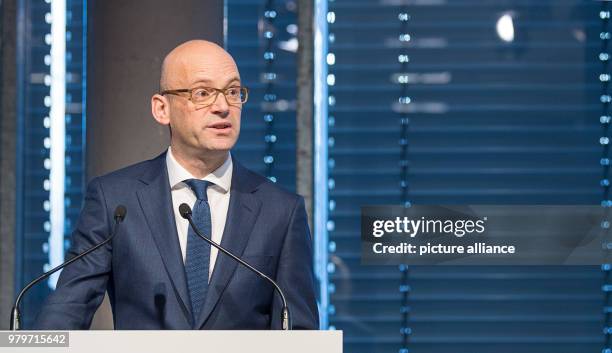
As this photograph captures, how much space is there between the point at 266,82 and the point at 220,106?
6.92 feet

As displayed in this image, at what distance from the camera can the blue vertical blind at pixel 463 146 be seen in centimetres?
462

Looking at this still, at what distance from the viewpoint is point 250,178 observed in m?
2.76

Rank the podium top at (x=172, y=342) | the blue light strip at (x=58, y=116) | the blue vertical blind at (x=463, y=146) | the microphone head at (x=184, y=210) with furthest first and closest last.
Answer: the blue light strip at (x=58, y=116) < the blue vertical blind at (x=463, y=146) < the microphone head at (x=184, y=210) < the podium top at (x=172, y=342)

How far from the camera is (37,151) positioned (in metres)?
4.82

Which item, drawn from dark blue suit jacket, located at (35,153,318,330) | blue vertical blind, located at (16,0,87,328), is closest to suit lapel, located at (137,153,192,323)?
dark blue suit jacket, located at (35,153,318,330)

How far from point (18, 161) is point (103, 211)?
229 cm

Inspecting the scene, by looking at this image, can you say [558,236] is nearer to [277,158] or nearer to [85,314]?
[277,158]

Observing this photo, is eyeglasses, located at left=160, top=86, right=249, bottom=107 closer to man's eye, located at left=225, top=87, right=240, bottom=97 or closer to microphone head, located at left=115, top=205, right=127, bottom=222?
man's eye, located at left=225, top=87, right=240, bottom=97

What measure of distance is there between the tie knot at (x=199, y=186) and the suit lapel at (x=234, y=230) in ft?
0.21

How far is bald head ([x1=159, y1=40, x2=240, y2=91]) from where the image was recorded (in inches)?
105

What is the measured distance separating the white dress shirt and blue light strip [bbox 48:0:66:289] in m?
2.17

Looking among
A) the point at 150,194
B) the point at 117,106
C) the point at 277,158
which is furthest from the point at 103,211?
the point at 277,158

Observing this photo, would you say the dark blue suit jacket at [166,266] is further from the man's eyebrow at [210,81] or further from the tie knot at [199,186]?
the man's eyebrow at [210,81]

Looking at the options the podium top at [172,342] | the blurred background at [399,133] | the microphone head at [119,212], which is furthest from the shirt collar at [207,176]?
the blurred background at [399,133]
